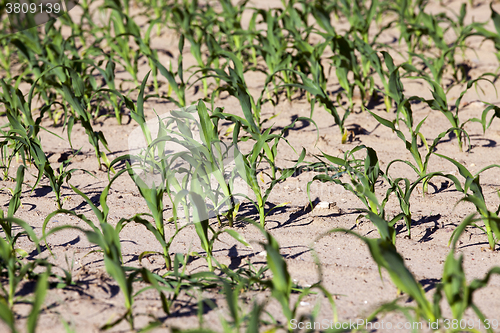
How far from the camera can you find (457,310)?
53.1 inches

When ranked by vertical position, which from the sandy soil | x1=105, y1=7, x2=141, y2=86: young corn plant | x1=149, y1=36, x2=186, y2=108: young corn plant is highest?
x1=105, y1=7, x2=141, y2=86: young corn plant

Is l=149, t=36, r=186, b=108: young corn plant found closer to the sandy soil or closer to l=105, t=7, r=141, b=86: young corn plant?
the sandy soil

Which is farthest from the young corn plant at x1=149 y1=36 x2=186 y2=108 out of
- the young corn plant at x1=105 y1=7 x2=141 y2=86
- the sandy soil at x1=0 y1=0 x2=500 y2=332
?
the young corn plant at x1=105 y1=7 x2=141 y2=86

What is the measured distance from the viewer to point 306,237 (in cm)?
211

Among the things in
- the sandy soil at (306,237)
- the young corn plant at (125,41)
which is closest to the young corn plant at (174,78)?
the sandy soil at (306,237)

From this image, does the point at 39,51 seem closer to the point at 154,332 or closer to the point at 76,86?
the point at 76,86

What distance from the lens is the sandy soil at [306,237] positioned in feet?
5.33

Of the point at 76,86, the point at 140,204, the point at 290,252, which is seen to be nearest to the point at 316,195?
the point at 290,252

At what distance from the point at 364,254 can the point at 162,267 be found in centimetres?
83

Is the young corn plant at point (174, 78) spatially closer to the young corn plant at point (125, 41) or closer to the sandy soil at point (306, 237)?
the sandy soil at point (306, 237)

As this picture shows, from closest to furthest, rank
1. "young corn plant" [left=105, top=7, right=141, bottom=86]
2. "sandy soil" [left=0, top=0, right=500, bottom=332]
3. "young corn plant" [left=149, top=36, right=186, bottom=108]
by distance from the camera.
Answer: "sandy soil" [left=0, top=0, right=500, bottom=332]
"young corn plant" [left=149, top=36, right=186, bottom=108]
"young corn plant" [left=105, top=7, right=141, bottom=86]

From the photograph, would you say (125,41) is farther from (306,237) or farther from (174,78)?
(306,237)

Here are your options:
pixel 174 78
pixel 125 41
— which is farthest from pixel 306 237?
pixel 125 41

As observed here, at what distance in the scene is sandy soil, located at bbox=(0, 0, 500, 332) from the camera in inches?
63.9
